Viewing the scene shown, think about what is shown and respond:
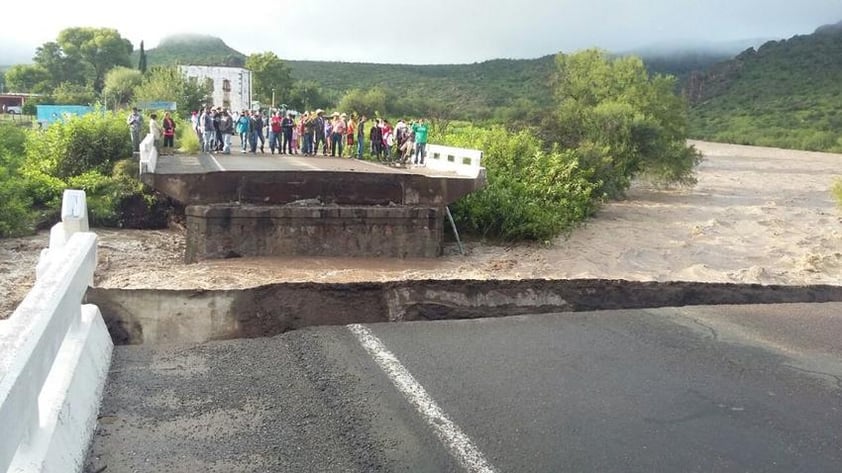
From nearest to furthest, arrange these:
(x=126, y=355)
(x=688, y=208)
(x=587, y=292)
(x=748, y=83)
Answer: (x=126, y=355), (x=587, y=292), (x=688, y=208), (x=748, y=83)

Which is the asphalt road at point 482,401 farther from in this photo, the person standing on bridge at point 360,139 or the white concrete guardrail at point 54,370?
the person standing on bridge at point 360,139

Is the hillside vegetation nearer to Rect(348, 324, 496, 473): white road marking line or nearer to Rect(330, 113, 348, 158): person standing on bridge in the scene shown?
Rect(330, 113, 348, 158): person standing on bridge

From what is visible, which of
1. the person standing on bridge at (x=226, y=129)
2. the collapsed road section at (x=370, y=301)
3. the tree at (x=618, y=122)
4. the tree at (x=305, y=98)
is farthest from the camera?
the tree at (x=305, y=98)

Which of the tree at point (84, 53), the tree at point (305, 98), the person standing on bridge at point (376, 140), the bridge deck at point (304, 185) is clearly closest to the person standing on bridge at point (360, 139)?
the person standing on bridge at point (376, 140)

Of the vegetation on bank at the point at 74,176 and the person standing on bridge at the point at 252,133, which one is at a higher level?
the person standing on bridge at the point at 252,133

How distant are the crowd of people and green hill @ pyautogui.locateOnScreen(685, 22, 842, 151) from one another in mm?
63917

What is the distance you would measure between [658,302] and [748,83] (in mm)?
125118

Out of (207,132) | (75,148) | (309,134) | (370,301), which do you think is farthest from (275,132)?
(370,301)

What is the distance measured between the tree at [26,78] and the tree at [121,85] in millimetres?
39400

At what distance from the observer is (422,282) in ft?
17.5

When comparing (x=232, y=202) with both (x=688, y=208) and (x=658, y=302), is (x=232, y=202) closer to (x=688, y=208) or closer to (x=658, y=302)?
(x=658, y=302)

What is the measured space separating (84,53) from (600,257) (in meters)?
112

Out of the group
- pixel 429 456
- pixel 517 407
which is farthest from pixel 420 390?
pixel 429 456

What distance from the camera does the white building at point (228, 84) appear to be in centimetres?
7356
